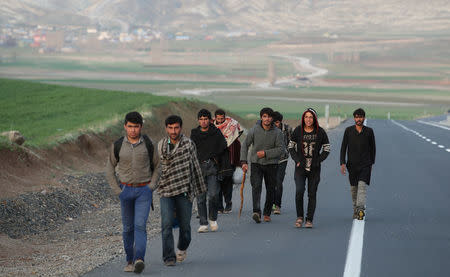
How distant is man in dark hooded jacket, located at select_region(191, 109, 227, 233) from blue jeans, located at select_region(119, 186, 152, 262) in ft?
9.05

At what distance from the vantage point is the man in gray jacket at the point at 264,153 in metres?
14.0

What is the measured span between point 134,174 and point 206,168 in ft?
10.6

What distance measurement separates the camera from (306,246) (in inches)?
475

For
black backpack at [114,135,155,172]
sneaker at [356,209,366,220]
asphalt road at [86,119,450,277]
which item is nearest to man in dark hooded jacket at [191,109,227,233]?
asphalt road at [86,119,450,277]

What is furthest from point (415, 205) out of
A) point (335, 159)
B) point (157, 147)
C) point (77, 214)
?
point (335, 159)

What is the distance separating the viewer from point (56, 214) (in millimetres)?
16828

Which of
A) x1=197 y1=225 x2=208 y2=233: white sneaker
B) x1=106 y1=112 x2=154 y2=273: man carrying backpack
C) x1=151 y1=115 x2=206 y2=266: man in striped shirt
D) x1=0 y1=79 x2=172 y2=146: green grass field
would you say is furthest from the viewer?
x1=0 y1=79 x2=172 y2=146: green grass field

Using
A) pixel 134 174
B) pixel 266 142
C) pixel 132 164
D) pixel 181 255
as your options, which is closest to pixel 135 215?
pixel 134 174

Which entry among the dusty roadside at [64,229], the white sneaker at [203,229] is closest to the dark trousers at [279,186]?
the dusty roadside at [64,229]

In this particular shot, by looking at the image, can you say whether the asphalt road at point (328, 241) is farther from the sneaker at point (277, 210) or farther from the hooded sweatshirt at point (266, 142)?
the hooded sweatshirt at point (266, 142)

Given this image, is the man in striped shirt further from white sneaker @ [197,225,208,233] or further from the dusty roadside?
white sneaker @ [197,225,208,233]

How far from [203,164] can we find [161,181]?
2548mm

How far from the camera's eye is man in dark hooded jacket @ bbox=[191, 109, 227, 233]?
13039mm

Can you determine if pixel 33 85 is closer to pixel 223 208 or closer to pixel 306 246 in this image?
pixel 223 208
